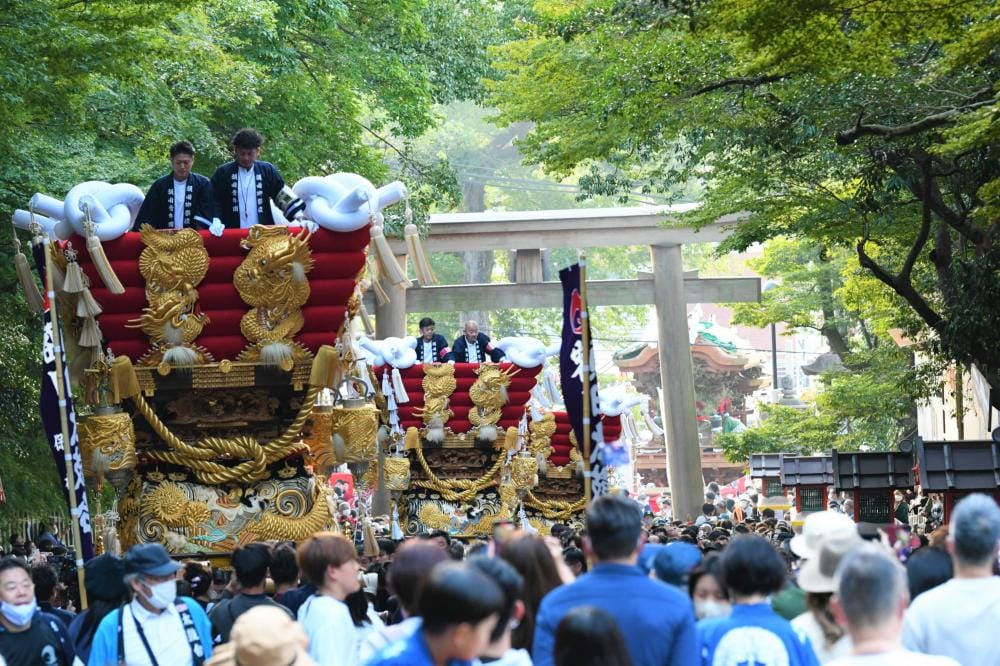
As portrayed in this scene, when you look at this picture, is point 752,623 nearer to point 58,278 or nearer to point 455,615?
point 455,615

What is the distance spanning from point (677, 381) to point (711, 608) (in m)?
20.8

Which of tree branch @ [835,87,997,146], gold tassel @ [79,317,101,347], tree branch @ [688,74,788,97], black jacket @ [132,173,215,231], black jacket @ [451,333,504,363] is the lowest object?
gold tassel @ [79,317,101,347]

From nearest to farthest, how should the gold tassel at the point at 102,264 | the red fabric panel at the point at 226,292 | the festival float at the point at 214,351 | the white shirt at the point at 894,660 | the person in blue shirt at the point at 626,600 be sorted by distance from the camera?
the white shirt at the point at 894,660 < the person in blue shirt at the point at 626,600 < the gold tassel at the point at 102,264 < the festival float at the point at 214,351 < the red fabric panel at the point at 226,292

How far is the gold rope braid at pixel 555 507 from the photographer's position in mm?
19875

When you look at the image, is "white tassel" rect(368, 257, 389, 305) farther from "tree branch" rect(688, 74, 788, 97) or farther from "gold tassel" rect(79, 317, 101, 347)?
"tree branch" rect(688, 74, 788, 97)

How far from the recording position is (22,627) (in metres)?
6.77

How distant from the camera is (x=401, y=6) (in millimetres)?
24719

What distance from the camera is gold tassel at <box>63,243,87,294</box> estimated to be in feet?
34.0

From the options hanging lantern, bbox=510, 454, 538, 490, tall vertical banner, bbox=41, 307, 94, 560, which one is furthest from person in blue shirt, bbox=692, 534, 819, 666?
hanging lantern, bbox=510, 454, 538, 490

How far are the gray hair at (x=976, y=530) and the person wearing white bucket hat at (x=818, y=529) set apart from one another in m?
0.45

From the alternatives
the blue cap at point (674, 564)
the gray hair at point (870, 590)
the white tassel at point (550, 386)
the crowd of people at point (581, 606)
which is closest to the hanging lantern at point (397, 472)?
the white tassel at point (550, 386)

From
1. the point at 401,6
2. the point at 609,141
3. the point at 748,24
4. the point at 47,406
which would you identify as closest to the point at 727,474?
the point at 401,6

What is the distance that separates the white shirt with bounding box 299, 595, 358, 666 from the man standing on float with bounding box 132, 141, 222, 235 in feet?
16.9

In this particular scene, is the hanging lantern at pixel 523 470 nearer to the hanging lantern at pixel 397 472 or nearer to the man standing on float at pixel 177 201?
the hanging lantern at pixel 397 472
